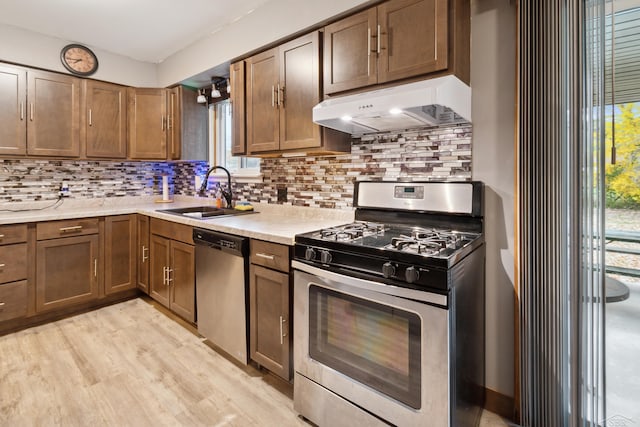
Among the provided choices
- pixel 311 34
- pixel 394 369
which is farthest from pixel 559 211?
pixel 311 34

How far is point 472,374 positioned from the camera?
1.52 metres

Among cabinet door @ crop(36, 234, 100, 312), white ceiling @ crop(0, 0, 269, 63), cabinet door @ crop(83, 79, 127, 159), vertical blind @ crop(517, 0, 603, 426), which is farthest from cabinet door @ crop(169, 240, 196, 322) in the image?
vertical blind @ crop(517, 0, 603, 426)

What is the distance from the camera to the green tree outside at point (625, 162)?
115cm

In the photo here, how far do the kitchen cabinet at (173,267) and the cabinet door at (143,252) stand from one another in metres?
0.11

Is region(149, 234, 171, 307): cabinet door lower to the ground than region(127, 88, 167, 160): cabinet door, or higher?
lower

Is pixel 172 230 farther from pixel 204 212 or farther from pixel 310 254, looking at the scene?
pixel 310 254

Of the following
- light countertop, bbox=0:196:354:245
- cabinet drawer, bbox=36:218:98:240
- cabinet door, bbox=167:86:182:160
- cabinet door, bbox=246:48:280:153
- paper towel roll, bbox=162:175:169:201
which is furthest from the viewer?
paper towel roll, bbox=162:175:169:201

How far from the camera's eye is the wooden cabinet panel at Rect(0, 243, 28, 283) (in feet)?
8.45

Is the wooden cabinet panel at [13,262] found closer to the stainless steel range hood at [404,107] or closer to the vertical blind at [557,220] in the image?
the stainless steel range hood at [404,107]

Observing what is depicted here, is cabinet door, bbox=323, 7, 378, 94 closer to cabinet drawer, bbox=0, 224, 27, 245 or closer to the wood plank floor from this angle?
the wood plank floor

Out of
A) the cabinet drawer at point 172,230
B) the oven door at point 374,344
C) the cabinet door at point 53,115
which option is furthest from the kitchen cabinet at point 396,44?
the cabinet door at point 53,115

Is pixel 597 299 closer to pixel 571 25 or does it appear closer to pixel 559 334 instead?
pixel 559 334

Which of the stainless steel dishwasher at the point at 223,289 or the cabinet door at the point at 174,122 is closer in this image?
the stainless steel dishwasher at the point at 223,289

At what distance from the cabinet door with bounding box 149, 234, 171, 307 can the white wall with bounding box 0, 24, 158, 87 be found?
179 cm
